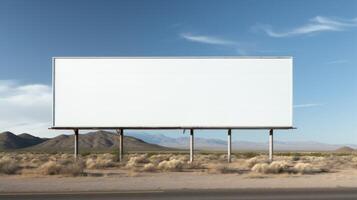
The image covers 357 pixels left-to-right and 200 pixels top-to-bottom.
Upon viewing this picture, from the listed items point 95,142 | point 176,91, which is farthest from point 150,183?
point 95,142

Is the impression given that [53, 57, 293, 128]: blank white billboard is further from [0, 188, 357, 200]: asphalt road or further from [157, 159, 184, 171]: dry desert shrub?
[0, 188, 357, 200]: asphalt road

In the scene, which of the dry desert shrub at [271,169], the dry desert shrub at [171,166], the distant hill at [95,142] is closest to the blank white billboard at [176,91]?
the dry desert shrub at [171,166]

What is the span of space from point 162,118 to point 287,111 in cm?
804

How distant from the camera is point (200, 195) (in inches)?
637

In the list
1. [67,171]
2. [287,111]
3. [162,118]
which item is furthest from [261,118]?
[67,171]

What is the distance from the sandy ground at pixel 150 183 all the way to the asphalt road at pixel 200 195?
5.99 feet

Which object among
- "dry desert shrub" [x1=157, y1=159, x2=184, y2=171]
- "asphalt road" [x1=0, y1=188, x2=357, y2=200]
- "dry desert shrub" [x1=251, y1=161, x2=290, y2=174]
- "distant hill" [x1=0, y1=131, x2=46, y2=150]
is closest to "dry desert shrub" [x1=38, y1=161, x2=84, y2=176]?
"dry desert shrub" [x1=157, y1=159, x2=184, y2=171]

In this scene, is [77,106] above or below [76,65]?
below

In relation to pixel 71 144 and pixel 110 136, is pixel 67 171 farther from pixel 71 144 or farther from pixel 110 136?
pixel 110 136

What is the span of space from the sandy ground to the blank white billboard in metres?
9.74

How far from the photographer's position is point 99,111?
35750 mm

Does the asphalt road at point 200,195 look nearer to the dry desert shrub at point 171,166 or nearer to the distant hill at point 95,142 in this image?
the dry desert shrub at point 171,166

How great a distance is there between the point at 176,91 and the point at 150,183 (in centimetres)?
1517

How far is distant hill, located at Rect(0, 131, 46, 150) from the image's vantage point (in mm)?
157387
